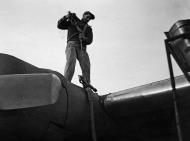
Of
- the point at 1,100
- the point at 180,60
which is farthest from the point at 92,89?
the point at 1,100

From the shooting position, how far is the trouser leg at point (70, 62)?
24.9 feet

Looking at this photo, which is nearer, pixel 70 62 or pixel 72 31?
pixel 70 62

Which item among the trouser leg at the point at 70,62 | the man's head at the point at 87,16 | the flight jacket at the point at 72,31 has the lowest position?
the trouser leg at the point at 70,62

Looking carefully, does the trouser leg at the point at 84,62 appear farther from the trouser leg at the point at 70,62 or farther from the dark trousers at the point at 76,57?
the trouser leg at the point at 70,62

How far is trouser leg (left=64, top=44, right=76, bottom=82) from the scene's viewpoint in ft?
Answer: 24.9

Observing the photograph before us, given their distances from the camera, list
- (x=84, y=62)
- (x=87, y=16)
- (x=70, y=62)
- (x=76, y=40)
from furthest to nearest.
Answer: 1. (x=87, y=16)
2. (x=76, y=40)
3. (x=84, y=62)
4. (x=70, y=62)

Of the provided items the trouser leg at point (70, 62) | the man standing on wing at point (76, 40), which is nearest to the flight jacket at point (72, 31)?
the man standing on wing at point (76, 40)

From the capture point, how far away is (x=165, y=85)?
5238 mm

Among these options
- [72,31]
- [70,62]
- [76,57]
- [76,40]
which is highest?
[72,31]

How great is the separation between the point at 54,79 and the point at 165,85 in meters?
1.70

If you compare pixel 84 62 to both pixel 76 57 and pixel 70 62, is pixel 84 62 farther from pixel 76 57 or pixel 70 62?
pixel 70 62

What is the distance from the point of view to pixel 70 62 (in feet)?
25.7

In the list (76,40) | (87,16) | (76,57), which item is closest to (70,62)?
(76,57)

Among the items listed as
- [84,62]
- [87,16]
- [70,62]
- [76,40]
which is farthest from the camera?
[87,16]
